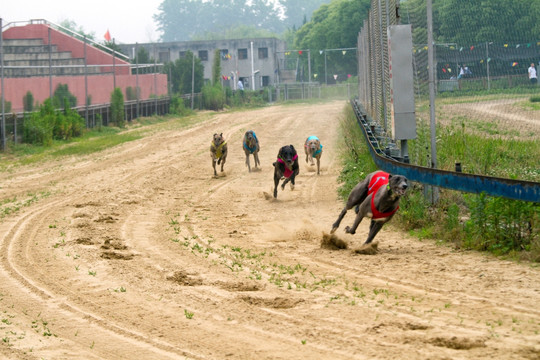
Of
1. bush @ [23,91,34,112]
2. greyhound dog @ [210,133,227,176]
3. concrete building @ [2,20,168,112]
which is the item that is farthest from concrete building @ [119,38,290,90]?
greyhound dog @ [210,133,227,176]

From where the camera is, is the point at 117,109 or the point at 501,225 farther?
the point at 117,109

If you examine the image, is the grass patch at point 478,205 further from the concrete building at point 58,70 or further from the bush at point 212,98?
the bush at point 212,98

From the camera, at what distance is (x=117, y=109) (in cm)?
2809

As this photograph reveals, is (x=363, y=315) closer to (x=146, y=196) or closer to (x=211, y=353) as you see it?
(x=211, y=353)

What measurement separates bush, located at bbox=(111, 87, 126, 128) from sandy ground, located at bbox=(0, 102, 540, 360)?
16.8 meters

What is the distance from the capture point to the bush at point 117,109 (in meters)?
28.0

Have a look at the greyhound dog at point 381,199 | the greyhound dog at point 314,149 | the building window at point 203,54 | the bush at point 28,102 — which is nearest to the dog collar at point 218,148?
the greyhound dog at point 314,149

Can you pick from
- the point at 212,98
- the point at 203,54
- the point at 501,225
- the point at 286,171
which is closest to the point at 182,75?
the point at 212,98

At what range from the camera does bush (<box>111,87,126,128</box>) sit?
27984 millimetres

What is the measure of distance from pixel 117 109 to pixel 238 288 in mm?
23179

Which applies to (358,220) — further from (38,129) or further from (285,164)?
(38,129)

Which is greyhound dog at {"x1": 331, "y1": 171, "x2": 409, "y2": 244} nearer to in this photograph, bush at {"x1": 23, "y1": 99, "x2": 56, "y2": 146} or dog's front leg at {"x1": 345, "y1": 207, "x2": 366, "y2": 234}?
dog's front leg at {"x1": 345, "y1": 207, "x2": 366, "y2": 234}

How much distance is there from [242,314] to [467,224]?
2.96 metres

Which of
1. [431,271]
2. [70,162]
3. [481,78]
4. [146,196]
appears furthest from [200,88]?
[431,271]
